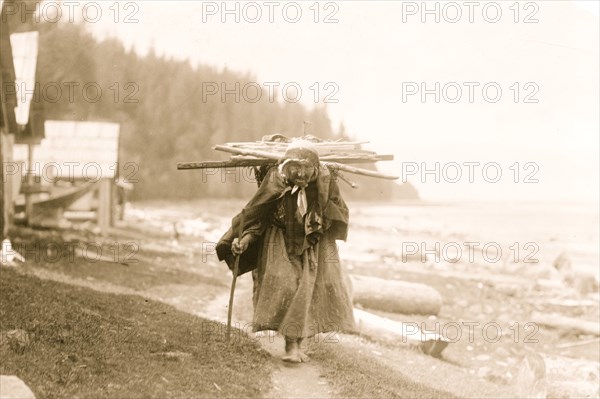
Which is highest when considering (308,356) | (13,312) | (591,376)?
(13,312)

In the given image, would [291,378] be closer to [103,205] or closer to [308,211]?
[308,211]

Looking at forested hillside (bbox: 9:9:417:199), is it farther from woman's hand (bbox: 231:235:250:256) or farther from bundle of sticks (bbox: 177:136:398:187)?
woman's hand (bbox: 231:235:250:256)

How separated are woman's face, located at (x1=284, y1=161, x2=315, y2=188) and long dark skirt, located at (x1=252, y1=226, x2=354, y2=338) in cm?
81

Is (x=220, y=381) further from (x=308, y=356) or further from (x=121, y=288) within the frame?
(x=121, y=288)

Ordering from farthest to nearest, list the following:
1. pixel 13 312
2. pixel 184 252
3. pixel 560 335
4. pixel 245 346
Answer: pixel 184 252, pixel 560 335, pixel 245 346, pixel 13 312

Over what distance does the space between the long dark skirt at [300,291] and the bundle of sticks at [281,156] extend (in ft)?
2.98

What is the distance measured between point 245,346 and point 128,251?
496 inches

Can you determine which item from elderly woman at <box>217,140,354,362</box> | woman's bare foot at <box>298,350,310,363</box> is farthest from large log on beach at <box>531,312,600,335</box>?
woman's bare foot at <box>298,350,310,363</box>

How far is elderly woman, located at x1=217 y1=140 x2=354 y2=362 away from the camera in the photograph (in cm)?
871

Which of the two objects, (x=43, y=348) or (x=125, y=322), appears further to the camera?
(x=125, y=322)

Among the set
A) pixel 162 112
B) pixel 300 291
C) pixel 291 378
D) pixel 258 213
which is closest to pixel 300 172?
pixel 258 213

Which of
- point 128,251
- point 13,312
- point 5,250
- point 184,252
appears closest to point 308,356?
point 13,312

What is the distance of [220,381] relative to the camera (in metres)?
7.70

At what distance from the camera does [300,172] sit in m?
8.52
